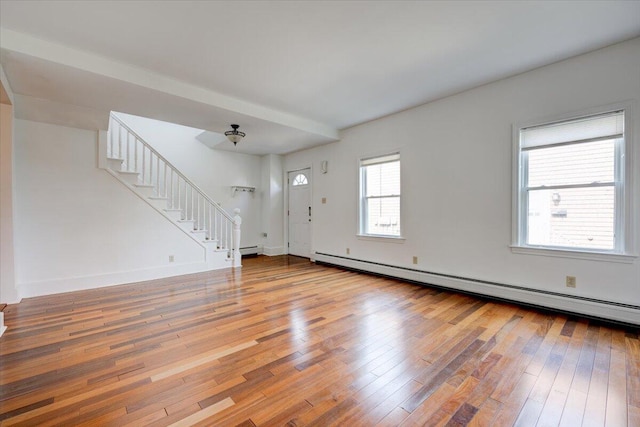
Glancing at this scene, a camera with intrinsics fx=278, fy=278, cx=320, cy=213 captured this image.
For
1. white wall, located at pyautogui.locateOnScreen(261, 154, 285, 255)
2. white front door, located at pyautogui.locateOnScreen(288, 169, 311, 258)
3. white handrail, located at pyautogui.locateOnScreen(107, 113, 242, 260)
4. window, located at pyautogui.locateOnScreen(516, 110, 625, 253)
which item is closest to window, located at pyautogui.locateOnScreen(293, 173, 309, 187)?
white front door, located at pyautogui.locateOnScreen(288, 169, 311, 258)

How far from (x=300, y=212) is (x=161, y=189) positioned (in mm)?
2885

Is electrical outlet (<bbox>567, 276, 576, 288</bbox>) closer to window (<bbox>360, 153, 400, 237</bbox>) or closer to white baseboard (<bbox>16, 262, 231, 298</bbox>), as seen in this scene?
window (<bbox>360, 153, 400, 237</bbox>)

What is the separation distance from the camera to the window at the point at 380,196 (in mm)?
4621

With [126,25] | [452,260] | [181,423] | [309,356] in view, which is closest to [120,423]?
[181,423]

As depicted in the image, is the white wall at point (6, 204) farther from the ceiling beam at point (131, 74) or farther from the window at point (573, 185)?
the window at point (573, 185)

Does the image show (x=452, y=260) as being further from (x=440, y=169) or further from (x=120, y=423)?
(x=120, y=423)

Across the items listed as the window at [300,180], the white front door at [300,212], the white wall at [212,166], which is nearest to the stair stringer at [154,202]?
the white wall at [212,166]

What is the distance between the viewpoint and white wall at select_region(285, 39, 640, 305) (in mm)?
2723

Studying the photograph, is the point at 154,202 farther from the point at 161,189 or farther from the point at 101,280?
the point at 101,280

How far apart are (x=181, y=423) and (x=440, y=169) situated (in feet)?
12.8

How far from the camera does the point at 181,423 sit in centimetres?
143

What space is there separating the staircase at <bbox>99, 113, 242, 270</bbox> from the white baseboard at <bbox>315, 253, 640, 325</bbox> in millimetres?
2804

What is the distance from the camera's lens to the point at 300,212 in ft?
21.4

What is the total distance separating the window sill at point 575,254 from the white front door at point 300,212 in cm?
401
